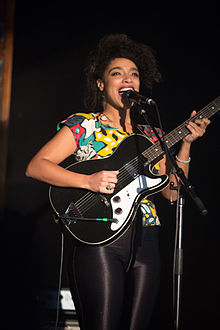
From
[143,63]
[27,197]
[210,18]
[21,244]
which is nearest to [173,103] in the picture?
[143,63]

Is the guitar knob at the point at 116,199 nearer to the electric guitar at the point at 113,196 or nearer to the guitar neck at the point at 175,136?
the electric guitar at the point at 113,196

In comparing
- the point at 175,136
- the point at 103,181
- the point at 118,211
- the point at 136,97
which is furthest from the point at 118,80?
Answer: the point at 118,211

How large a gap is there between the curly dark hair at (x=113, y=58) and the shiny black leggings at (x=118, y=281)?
0.99 m

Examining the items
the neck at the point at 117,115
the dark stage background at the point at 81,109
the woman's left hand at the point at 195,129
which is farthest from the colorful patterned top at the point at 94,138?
the dark stage background at the point at 81,109

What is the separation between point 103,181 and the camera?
172 centimetres

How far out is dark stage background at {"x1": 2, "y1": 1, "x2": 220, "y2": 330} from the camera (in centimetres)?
258

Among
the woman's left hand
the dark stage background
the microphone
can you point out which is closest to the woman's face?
the microphone

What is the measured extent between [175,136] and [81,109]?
43.4 inches

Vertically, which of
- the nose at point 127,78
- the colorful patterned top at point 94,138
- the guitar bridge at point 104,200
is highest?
the nose at point 127,78

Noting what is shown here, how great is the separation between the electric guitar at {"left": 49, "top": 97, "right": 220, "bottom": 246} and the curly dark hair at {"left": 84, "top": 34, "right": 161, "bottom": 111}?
55cm

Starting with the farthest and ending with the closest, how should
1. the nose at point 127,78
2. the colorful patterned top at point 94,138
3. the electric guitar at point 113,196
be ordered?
the nose at point 127,78 → the colorful patterned top at point 94,138 → the electric guitar at point 113,196

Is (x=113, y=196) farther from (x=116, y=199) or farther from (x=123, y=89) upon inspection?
(x=123, y=89)

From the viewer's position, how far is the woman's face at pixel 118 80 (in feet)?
6.59

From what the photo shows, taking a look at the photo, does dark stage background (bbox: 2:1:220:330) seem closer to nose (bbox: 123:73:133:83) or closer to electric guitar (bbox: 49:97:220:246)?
nose (bbox: 123:73:133:83)
